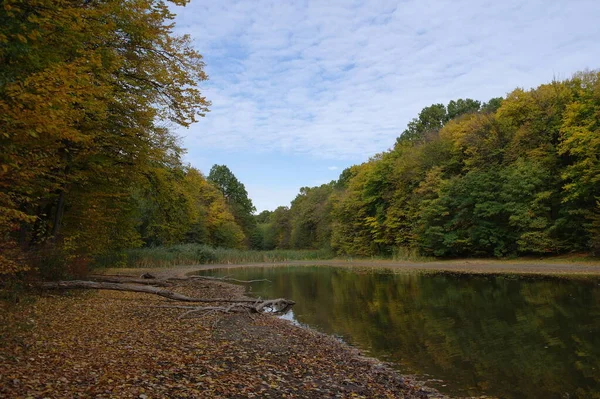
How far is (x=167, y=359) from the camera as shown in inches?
289

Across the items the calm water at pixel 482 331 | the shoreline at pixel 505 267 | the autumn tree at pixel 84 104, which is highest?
the autumn tree at pixel 84 104

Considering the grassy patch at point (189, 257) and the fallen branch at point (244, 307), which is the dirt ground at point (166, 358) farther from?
the grassy patch at point (189, 257)

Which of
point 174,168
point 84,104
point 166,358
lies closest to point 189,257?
point 174,168

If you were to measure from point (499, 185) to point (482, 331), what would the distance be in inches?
1163

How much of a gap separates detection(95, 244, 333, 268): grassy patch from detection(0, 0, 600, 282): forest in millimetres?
2246

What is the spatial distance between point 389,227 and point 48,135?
165ft

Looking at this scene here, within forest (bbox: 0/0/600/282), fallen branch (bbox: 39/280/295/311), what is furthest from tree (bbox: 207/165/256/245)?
fallen branch (bbox: 39/280/295/311)

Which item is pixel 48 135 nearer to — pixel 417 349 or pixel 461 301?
pixel 417 349

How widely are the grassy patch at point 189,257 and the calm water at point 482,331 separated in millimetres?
20483

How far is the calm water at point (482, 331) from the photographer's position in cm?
831

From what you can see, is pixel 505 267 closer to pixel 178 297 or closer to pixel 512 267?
pixel 512 267

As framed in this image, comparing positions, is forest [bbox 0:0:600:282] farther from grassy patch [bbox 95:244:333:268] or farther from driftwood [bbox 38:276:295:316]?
grassy patch [bbox 95:244:333:268]

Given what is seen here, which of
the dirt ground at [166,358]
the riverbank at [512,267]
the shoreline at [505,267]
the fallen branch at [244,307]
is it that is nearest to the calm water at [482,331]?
the fallen branch at [244,307]

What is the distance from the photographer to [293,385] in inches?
272
